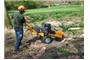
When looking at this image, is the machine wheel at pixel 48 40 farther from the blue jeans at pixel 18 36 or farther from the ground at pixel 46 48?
the blue jeans at pixel 18 36

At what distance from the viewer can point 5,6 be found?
4.30ft

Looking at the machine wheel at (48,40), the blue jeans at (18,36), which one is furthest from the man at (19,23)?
the machine wheel at (48,40)

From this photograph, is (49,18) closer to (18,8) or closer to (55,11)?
(55,11)

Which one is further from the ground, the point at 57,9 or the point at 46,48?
the point at 57,9

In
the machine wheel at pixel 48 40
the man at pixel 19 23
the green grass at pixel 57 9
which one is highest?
the green grass at pixel 57 9

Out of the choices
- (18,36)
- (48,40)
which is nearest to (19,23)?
(18,36)

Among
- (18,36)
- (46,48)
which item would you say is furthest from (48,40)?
(18,36)

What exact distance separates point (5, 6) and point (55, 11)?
32cm

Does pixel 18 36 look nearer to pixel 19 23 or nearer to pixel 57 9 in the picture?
pixel 19 23

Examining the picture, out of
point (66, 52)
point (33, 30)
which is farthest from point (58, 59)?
point (33, 30)

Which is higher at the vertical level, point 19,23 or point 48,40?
point 19,23

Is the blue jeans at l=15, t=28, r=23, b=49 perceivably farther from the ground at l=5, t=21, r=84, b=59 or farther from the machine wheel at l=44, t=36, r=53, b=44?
→ the machine wheel at l=44, t=36, r=53, b=44

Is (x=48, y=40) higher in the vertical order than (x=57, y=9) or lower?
lower

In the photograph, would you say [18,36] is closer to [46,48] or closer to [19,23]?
[19,23]
